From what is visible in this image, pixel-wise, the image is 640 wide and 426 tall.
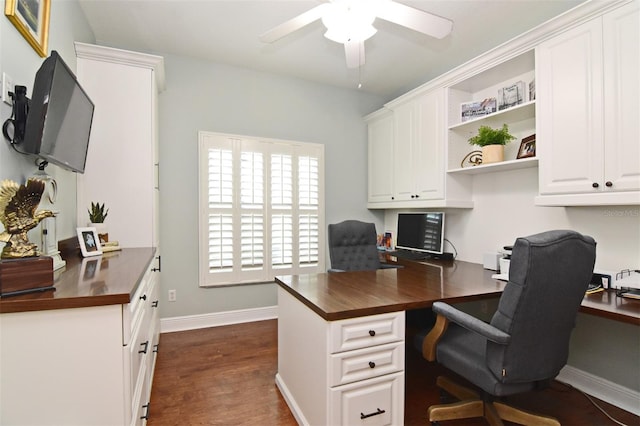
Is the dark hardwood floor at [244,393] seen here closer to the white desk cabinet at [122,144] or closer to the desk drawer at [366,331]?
the desk drawer at [366,331]

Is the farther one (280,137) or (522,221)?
(280,137)

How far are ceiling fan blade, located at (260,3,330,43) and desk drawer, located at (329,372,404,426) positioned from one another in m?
2.03

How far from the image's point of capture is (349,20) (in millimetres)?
1833

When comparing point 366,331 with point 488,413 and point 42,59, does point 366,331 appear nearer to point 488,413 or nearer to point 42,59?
point 488,413

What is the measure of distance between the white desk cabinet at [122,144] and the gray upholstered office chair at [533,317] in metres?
2.47

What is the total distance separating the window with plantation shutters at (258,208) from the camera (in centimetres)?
341

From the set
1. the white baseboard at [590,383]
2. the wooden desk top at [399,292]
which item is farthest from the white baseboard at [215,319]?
the wooden desk top at [399,292]

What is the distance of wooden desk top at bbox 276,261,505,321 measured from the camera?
1.57m

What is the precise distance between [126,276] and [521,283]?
1.76m

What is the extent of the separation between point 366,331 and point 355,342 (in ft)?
0.25

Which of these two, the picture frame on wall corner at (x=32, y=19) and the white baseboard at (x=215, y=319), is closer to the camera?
the picture frame on wall corner at (x=32, y=19)

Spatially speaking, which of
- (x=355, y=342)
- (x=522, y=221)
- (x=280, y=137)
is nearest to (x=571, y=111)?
(x=522, y=221)

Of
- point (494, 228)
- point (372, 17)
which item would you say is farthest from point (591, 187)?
point (372, 17)

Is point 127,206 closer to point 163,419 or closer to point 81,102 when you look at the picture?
point 81,102
